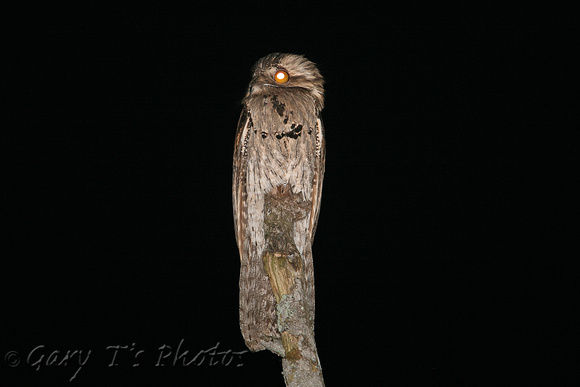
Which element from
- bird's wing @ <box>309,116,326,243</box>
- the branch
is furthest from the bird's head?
the branch

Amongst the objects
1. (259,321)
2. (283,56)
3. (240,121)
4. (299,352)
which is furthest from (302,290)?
(283,56)

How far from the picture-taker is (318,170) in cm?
313

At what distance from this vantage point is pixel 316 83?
314 centimetres

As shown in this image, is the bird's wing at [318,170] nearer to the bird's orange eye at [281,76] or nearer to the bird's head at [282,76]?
the bird's head at [282,76]

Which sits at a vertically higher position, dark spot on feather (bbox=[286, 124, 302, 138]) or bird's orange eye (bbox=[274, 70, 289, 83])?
bird's orange eye (bbox=[274, 70, 289, 83])

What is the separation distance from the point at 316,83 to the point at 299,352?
157cm

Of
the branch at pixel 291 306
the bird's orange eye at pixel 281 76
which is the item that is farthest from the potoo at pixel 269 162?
the branch at pixel 291 306

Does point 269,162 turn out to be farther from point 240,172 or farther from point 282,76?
point 282,76

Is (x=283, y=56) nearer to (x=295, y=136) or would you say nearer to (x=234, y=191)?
(x=295, y=136)

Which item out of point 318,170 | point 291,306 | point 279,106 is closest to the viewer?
point 291,306

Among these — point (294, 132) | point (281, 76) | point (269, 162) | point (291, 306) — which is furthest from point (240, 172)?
point (291, 306)

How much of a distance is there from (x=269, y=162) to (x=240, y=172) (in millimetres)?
200

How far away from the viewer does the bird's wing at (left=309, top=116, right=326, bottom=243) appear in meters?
3.11

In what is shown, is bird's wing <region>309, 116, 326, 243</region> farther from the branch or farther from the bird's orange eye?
the branch
